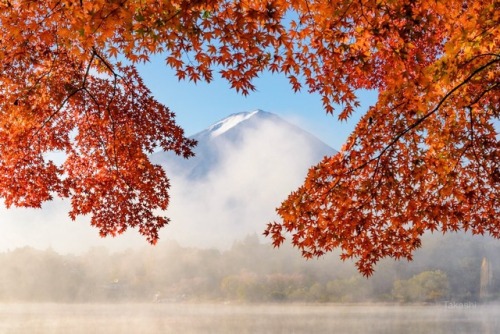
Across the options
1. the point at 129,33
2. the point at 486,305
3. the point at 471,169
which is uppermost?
the point at 129,33

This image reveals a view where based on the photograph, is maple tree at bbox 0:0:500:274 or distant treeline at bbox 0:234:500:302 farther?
distant treeline at bbox 0:234:500:302

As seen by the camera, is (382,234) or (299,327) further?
(299,327)

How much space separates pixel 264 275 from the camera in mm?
107438

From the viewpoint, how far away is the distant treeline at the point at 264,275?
103 meters

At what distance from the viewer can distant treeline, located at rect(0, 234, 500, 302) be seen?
4048 inches

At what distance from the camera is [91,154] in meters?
13.0

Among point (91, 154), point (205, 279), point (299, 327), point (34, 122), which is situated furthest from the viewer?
point (205, 279)

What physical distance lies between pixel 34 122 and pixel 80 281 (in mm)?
114456

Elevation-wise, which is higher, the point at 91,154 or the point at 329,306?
the point at 91,154

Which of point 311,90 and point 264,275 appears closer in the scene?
point 311,90

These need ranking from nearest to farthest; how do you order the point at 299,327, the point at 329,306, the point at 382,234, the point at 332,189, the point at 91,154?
the point at 332,189 < the point at 382,234 < the point at 91,154 < the point at 299,327 < the point at 329,306

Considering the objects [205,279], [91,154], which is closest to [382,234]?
[91,154]

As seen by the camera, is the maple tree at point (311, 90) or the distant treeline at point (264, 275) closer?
the maple tree at point (311, 90)

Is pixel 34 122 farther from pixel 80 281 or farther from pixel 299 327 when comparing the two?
pixel 80 281
